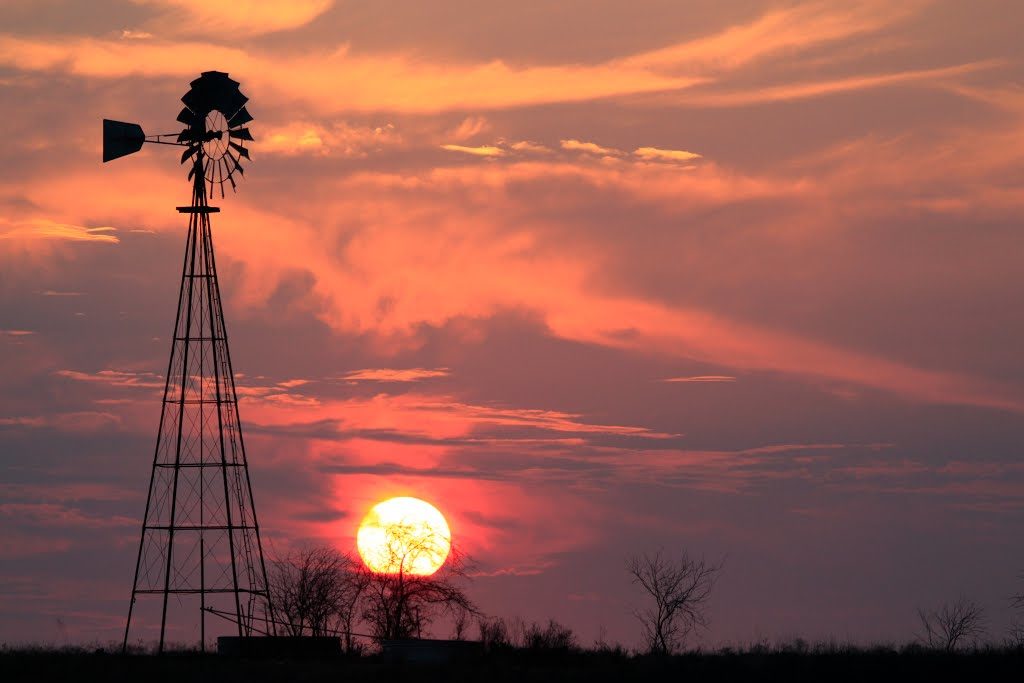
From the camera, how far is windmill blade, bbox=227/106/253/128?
56.6 metres

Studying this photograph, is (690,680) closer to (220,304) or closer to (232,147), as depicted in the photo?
(220,304)

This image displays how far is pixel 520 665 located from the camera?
178ft

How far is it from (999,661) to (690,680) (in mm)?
10511

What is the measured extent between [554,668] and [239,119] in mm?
22094

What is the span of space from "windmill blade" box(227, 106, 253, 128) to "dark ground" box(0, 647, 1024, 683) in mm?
18615

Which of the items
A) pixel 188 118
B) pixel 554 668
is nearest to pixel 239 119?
pixel 188 118

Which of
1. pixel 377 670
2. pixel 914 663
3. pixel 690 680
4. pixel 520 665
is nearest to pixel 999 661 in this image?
pixel 914 663

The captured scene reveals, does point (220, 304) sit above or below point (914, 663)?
above

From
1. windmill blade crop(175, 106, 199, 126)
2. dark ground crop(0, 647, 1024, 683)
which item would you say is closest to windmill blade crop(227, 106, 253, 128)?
windmill blade crop(175, 106, 199, 126)

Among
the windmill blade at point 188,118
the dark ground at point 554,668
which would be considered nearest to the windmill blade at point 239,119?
the windmill blade at point 188,118

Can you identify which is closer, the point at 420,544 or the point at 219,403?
Result: the point at 219,403

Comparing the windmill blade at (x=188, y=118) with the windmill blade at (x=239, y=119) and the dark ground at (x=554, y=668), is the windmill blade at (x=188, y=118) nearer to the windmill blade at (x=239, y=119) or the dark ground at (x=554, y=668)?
the windmill blade at (x=239, y=119)

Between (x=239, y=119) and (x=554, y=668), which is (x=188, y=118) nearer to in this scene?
(x=239, y=119)

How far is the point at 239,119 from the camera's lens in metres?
56.7
